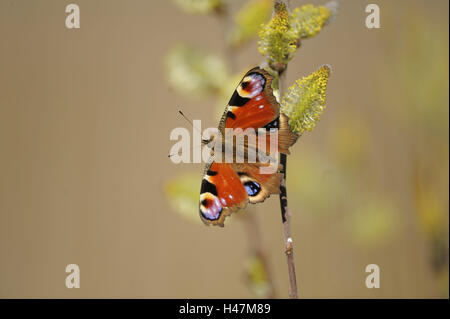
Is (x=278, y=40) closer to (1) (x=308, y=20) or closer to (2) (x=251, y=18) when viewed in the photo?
(1) (x=308, y=20)

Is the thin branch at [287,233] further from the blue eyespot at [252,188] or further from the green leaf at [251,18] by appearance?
the green leaf at [251,18]

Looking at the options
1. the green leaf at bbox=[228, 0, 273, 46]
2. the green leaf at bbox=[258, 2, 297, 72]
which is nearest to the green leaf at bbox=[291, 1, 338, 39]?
the green leaf at bbox=[258, 2, 297, 72]

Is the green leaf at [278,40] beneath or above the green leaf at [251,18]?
beneath

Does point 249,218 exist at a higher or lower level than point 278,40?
lower

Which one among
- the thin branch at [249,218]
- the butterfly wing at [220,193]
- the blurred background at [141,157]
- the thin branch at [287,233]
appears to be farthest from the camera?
Result: the blurred background at [141,157]

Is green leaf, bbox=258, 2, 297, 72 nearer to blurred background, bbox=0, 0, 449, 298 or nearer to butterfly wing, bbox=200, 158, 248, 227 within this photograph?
butterfly wing, bbox=200, 158, 248, 227

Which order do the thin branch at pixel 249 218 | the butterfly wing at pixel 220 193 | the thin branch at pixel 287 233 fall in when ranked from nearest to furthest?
the thin branch at pixel 287 233, the butterfly wing at pixel 220 193, the thin branch at pixel 249 218

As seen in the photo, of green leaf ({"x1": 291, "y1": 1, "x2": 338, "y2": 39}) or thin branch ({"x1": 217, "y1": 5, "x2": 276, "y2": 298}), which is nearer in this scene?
green leaf ({"x1": 291, "y1": 1, "x2": 338, "y2": 39})

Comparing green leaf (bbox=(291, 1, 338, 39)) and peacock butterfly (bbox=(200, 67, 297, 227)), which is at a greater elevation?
green leaf (bbox=(291, 1, 338, 39))

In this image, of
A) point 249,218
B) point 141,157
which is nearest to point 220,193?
point 249,218

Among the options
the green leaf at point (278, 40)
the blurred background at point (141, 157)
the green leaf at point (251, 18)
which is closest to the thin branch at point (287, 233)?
the green leaf at point (278, 40)
